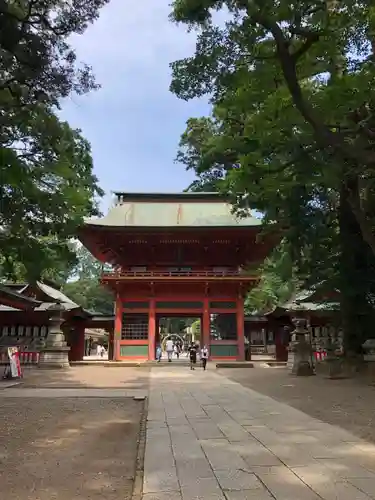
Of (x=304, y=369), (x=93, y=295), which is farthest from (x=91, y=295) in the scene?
(x=304, y=369)

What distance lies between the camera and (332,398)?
9.86 metres

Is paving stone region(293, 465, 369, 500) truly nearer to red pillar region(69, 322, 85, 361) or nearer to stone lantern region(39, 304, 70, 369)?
stone lantern region(39, 304, 70, 369)

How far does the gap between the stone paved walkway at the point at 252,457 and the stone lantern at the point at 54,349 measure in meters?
12.1

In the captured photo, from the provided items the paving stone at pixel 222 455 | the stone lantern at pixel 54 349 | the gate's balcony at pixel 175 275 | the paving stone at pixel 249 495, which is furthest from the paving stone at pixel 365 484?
the gate's balcony at pixel 175 275

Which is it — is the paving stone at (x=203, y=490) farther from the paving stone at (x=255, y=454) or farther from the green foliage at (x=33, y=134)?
the green foliage at (x=33, y=134)

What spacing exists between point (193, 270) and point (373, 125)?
1479 centimetres

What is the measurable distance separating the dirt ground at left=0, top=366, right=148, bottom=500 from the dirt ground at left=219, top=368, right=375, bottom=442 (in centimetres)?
313

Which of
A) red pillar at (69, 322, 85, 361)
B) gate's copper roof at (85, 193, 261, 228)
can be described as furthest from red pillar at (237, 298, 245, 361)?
red pillar at (69, 322, 85, 361)

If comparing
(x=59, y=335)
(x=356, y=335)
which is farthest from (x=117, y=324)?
(x=356, y=335)

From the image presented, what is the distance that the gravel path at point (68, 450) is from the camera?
4228 millimetres

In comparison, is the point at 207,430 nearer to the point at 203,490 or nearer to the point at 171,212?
the point at 203,490

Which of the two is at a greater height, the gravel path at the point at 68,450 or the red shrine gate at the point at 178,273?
the red shrine gate at the point at 178,273

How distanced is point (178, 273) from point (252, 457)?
1891cm

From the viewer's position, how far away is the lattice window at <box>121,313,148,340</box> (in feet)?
77.3
